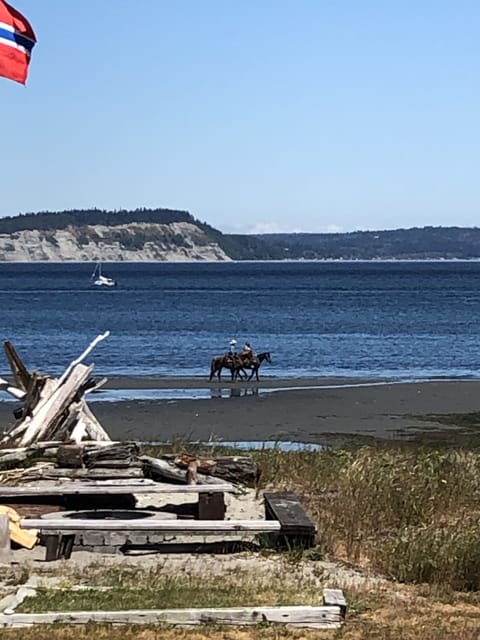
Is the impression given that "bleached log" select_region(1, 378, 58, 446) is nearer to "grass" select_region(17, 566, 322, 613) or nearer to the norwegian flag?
the norwegian flag

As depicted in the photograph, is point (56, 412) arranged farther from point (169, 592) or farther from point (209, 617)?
point (209, 617)

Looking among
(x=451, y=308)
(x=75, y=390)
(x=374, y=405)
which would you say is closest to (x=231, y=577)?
(x=75, y=390)

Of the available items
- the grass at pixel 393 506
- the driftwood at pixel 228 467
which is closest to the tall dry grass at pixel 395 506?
the grass at pixel 393 506

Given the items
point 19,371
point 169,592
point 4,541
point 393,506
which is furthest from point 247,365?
point 169,592

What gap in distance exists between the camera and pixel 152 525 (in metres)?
11.3

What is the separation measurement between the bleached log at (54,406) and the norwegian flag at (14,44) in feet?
16.8

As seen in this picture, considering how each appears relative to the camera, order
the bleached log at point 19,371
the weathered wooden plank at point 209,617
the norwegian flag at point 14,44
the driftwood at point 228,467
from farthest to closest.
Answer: the bleached log at point 19,371 → the driftwood at point 228,467 → the norwegian flag at point 14,44 → the weathered wooden plank at point 209,617

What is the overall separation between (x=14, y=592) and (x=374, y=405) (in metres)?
21.5

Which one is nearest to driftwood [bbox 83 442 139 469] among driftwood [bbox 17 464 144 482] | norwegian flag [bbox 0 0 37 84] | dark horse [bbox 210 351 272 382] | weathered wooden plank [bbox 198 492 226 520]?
driftwood [bbox 17 464 144 482]

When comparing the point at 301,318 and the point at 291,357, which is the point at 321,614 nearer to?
the point at 291,357

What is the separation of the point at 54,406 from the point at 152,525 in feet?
19.9

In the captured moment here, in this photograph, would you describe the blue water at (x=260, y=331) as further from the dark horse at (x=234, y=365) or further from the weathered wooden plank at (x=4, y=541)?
the weathered wooden plank at (x=4, y=541)

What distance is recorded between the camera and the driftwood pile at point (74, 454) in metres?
13.8

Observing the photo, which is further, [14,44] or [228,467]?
[228,467]
